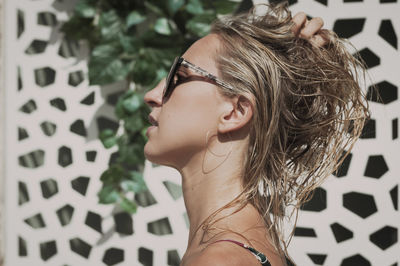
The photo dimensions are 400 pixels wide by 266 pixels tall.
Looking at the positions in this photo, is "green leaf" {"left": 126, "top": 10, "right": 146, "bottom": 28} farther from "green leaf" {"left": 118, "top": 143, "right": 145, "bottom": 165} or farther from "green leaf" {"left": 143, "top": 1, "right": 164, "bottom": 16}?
"green leaf" {"left": 118, "top": 143, "right": 145, "bottom": 165}

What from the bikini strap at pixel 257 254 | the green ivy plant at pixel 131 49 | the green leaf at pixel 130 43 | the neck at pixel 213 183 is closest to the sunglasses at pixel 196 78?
the neck at pixel 213 183

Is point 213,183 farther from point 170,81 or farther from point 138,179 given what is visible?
point 138,179

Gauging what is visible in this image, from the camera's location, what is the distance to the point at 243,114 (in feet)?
3.67

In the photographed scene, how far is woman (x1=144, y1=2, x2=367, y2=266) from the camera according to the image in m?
1.11

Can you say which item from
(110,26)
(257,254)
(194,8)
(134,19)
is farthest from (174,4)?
(257,254)

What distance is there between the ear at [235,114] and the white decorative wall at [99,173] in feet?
3.33

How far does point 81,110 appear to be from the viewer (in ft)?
7.66

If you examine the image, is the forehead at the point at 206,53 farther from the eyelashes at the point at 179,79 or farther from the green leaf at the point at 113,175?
the green leaf at the point at 113,175

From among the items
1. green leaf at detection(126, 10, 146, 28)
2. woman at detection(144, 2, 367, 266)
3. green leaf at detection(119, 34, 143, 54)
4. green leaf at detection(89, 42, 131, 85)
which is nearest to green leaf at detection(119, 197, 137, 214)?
green leaf at detection(89, 42, 131, 85)

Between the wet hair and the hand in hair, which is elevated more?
the hand in hair

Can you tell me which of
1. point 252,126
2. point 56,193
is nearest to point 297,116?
point 252,126

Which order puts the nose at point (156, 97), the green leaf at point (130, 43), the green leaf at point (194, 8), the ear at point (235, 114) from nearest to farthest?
Result: the ear at point (235, 114)
the nose at point (156, 97)
the green leaf at point (194, 8)
the green leaf at point (130, 43)

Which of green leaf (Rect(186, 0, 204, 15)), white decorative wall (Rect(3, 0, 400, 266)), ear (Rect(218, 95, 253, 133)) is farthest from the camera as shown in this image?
green leaf (Rect(186, 0, 204, 15))

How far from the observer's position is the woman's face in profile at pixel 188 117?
1127 mm
